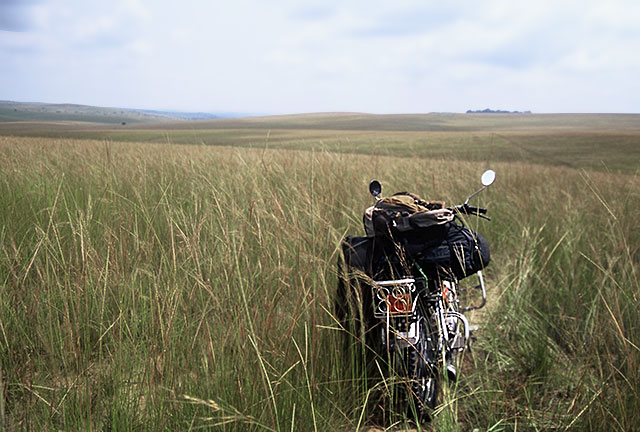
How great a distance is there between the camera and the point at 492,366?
2824mm

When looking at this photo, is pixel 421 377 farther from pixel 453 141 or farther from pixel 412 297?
pixel 453 141

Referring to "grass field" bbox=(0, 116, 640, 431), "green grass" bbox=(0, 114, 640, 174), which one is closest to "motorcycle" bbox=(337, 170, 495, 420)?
"grass field" bbox=(0, 116, 640, 431)

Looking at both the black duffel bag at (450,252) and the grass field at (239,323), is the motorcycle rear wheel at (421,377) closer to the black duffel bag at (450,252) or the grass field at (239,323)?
the grass field at (239,323)

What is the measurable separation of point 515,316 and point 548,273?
91cm

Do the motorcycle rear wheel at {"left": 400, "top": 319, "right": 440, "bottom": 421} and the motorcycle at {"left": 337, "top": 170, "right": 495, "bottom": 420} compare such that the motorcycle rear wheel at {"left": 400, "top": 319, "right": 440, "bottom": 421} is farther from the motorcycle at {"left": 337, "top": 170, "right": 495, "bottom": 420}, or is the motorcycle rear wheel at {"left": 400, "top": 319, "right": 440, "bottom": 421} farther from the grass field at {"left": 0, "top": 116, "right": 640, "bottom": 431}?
the grass field at {"left": 0, "top": 116, "right": 640, "bottom": 431}

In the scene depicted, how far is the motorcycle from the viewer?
6.63 ft

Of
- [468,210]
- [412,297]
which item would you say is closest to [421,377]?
[412,297]

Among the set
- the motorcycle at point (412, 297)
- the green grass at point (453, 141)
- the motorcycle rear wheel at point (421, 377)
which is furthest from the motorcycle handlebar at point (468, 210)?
the green grass at point (453, 141)

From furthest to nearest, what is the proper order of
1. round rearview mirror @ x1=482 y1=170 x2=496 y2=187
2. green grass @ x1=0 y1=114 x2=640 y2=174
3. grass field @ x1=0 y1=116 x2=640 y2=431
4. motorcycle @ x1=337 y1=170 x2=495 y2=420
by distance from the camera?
green grass @ x1=0 y1=114 x2=640 y2=174 → round rearview mirror @ x1=482 y1=170 x2=496 y2=187 → motorcycle @ x1=337 y1=170 x2=495 y2=420 → grass field @ x1=0 y1=116 x2=640 y2=431

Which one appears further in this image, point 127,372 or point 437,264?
point 437,264

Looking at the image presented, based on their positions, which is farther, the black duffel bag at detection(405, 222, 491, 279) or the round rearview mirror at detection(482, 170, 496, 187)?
the round rearview mirror at detection(482, 170, 496, 187)

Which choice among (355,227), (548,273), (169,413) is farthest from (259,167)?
(169,413)

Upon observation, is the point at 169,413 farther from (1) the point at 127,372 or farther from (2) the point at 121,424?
(1) the point at 127,372

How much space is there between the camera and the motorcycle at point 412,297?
202 cm
